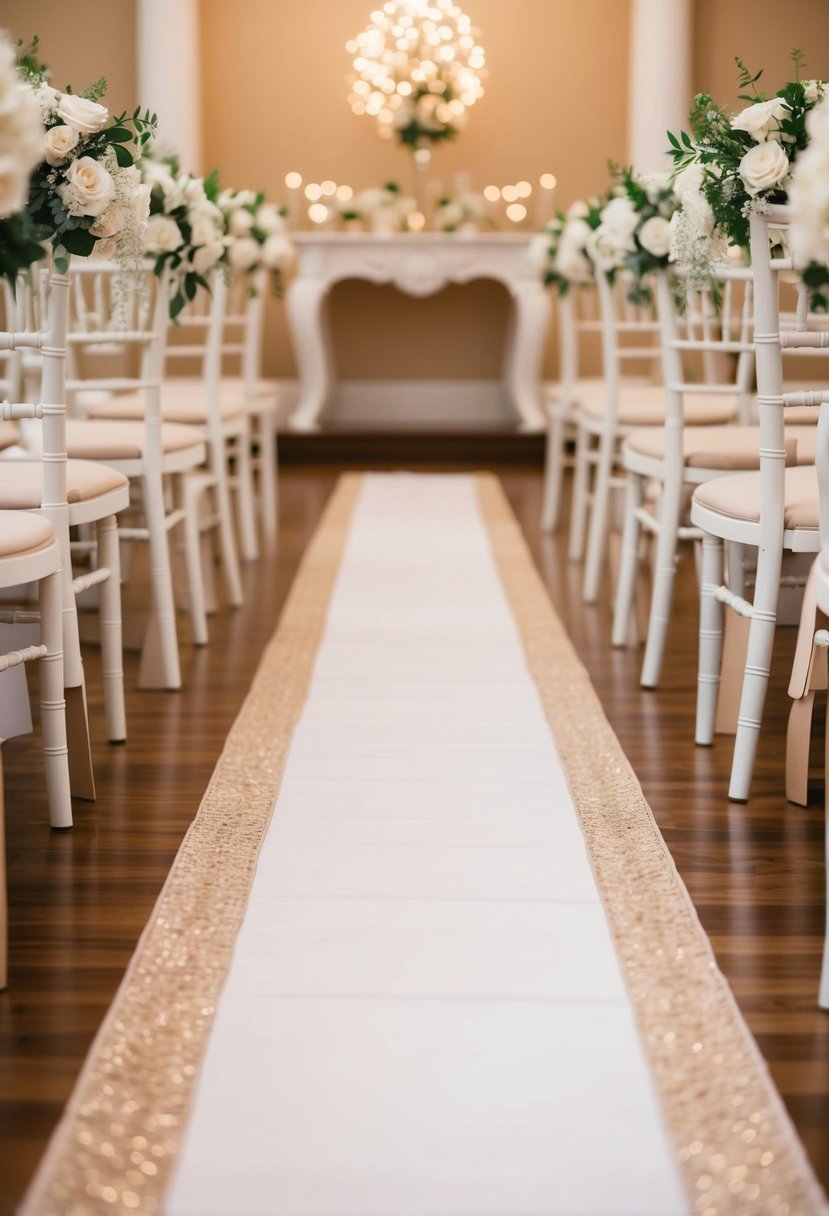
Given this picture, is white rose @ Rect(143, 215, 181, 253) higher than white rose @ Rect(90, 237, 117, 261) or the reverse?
higher

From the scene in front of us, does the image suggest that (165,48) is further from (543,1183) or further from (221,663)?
(543,1183)

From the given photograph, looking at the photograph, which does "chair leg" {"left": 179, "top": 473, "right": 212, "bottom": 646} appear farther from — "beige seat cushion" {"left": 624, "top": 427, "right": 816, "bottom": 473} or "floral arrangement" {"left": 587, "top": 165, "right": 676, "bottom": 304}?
"floral arrangement" {"left": 587, "top": 165, "right": 676, "bottom": 304}

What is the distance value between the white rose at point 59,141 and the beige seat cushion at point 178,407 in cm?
202

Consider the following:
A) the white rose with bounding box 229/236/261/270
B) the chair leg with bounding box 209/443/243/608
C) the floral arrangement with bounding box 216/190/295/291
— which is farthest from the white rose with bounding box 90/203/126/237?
the white rose with bounding box 229/236/261/270

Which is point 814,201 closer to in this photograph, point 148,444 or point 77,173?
point 77,173

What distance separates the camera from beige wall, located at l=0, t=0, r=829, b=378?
899 cm

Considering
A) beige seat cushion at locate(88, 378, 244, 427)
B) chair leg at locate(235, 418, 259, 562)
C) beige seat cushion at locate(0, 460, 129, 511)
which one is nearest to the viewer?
beige seat cushion at locate(0, 460, 129, 511)

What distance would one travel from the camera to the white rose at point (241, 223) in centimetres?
521

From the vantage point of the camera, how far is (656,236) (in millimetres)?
3809

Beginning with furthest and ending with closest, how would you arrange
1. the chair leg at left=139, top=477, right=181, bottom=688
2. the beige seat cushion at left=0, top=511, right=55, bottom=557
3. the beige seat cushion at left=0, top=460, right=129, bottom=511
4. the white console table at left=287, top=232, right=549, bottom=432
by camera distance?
the white console table at left=287, top=232, right=549, bottom=432, the chair leg at left=139, top=477, right=181, bottom=688, the beige seat cushion at left=0, top=460, right=129, bottom=511, the beige seat cushion at left=0, top=511, right=55, bottom=557

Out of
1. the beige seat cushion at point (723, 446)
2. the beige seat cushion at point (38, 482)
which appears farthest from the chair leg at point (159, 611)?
the beige seat cushion at point (723, 446)

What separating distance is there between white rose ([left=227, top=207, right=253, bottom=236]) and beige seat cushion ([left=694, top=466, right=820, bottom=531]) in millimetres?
2673

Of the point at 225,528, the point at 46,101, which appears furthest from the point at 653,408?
the point at 46,101

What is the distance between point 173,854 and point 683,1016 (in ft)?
3.36
